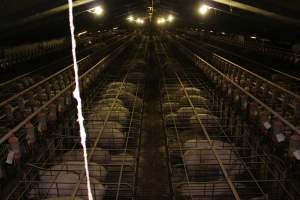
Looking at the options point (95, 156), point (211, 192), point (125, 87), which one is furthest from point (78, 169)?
point (125, 87)

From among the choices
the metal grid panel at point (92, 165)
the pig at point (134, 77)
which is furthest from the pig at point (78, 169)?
the pig at point (134, 77)

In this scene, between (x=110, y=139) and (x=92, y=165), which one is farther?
(x=110, y=139)

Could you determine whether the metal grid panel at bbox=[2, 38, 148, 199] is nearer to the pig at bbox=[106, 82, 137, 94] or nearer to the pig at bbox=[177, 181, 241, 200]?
the pig at bbox=[177, 181, 241, 200]

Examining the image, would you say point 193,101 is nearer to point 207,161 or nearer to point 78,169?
point 207,161

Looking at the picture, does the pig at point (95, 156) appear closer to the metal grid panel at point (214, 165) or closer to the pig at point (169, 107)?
the metal grid panel at point (214, 165)

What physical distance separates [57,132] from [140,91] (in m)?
3.92

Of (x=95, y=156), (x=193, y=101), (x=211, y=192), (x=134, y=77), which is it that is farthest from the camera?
(x=134, y=77)

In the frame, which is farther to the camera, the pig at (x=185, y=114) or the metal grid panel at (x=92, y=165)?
the pig at (x=185, y=114)

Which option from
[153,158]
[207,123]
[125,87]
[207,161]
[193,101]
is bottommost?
[153,158]

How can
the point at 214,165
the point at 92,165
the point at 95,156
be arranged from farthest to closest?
the point at 95,156 → the point at 214,165 → the point at 92,165

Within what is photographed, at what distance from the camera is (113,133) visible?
5.42 metres

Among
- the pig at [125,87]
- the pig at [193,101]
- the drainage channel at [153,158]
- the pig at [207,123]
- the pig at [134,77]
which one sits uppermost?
the pig at [134,77]

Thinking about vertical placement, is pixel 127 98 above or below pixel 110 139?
above

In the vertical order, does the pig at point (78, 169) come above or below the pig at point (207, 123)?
below
